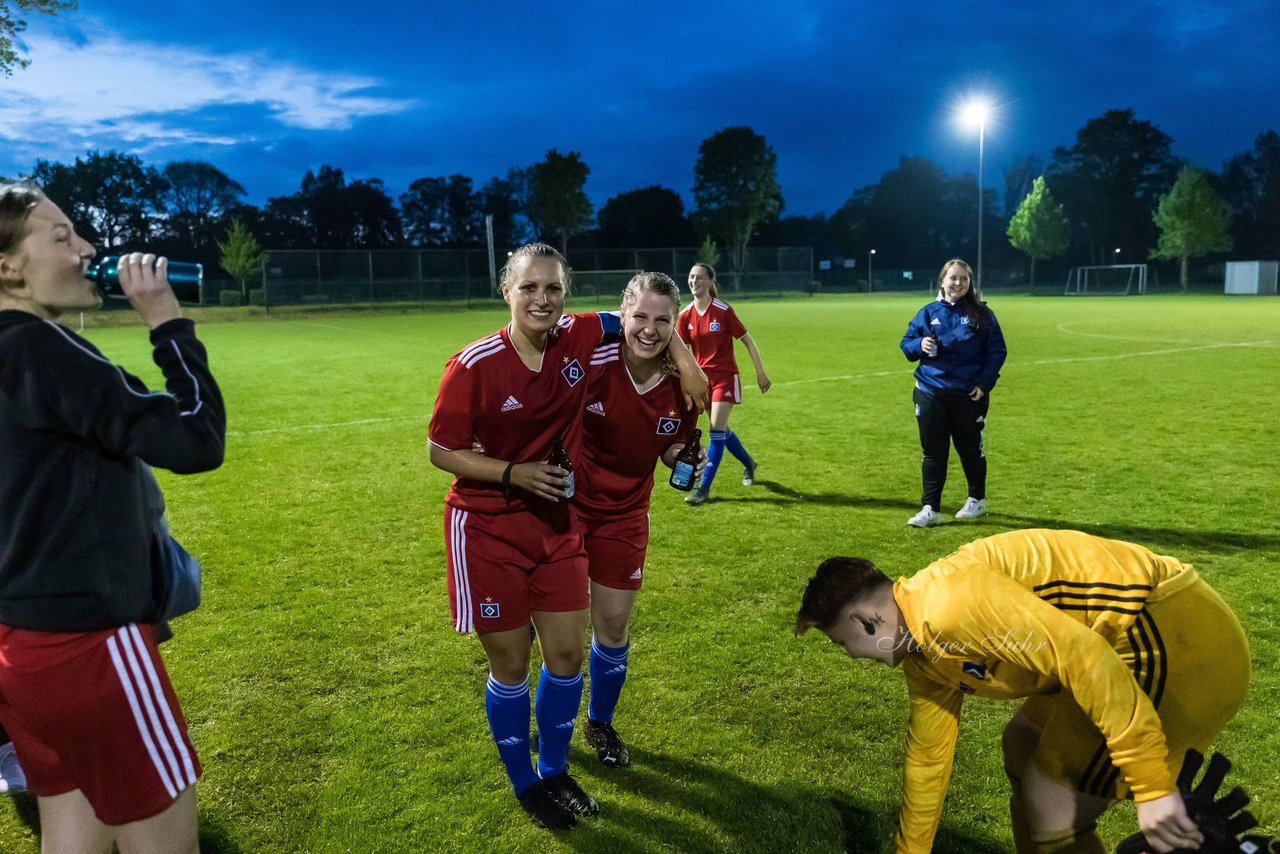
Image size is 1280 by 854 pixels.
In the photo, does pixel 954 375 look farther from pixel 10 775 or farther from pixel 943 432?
pixel 10 775

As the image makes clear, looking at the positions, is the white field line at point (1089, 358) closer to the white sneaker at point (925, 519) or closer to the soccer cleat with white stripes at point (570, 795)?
the white sneaker at point (925, 519)

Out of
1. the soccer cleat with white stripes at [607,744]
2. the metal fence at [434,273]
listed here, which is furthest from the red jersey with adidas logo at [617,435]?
the metal fence at [434,273]

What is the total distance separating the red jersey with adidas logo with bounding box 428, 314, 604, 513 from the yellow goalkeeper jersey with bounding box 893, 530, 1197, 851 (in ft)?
5.16

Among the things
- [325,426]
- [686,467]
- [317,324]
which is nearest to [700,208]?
[317,324]

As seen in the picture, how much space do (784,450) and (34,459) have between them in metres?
8.78

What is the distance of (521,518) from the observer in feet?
11.1

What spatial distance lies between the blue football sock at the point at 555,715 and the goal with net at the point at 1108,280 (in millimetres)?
65947

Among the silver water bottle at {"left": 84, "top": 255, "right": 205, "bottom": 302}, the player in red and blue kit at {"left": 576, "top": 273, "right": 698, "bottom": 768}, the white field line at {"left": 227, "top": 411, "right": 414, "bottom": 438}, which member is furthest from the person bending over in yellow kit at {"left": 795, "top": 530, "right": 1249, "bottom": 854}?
the white field line at {"left": 227, "top": 411, "right": 414, "bottom": 438}

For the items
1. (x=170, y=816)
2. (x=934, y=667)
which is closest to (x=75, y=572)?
(x=170, y=816)

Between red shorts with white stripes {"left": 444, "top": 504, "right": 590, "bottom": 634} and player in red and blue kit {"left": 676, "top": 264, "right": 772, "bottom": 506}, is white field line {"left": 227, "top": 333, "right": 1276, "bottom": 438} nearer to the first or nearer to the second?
player in red and blue kit {"left": 676, "top": 264, "right": 772, "bottom": 506}

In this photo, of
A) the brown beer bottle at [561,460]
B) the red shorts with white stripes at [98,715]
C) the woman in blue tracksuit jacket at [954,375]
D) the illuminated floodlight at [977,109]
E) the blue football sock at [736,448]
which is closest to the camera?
the red shorts with white stripes at [98,715]

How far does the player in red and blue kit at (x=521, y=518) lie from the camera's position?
3285mm

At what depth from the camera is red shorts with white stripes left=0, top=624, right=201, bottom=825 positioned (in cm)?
197

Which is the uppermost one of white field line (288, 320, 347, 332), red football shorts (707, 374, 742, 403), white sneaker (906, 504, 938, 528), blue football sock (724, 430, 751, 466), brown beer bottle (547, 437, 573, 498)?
white field line (288, 320, 347, 332)
